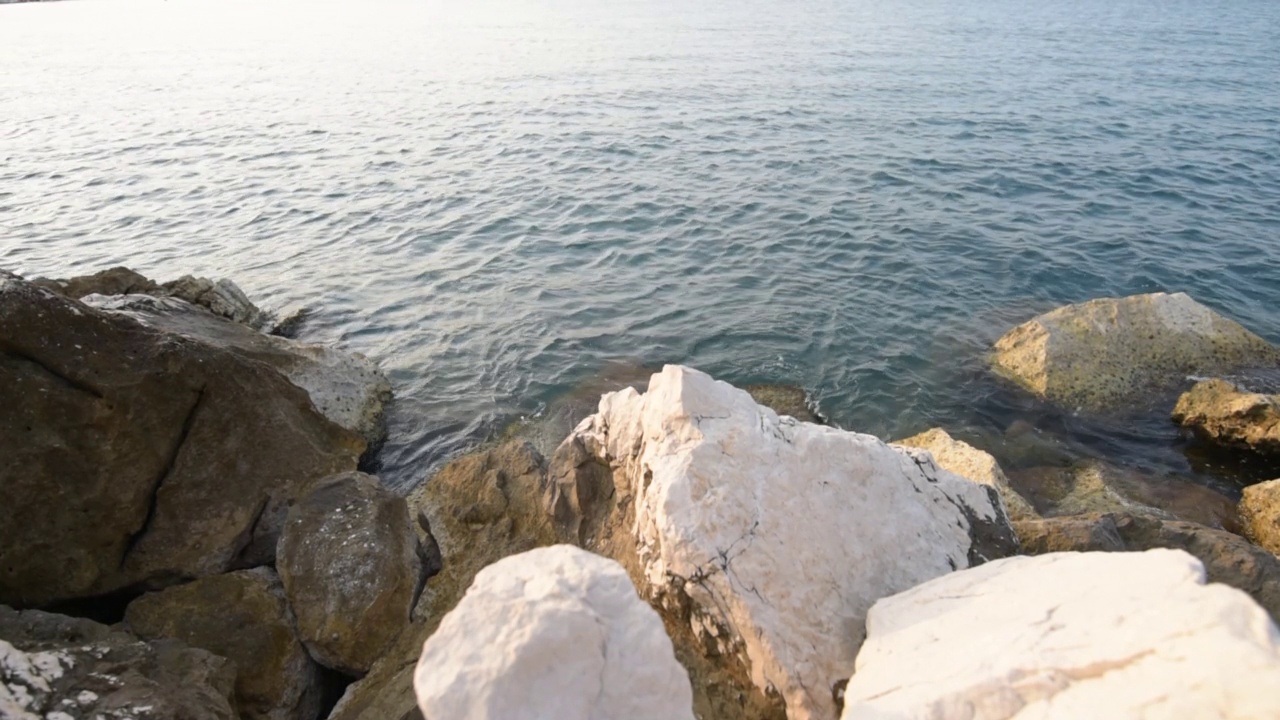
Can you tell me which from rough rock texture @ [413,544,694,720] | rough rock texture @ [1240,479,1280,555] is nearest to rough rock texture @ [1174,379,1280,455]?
rough rock texture @ [1240,479,1280,555]

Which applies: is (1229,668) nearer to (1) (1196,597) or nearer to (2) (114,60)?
(1) (1196,597)

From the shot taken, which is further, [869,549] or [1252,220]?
[1252,220]

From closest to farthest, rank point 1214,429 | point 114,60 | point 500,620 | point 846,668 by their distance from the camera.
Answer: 1. point 500,620
2. point 846,668
3. point 1214,429
4. point 114,60

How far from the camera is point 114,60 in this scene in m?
41.9

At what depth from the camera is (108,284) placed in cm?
1084

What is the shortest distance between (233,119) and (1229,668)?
31751mm

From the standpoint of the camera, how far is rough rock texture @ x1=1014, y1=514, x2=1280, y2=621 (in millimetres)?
5625

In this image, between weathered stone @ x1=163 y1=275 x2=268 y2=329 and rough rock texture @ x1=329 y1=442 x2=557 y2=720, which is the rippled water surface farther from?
rough rock texture @ x1=329 y1=442 x2=557 y2=720

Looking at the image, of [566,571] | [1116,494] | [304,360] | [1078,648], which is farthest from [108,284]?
[1116,494]

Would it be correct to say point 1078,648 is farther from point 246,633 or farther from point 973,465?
point 246,633

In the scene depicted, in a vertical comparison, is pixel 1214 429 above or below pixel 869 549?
below

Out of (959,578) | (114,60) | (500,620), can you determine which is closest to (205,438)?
(500,620)

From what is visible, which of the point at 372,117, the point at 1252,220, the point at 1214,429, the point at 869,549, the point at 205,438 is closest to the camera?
the point at 869,549

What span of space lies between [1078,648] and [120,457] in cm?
686
